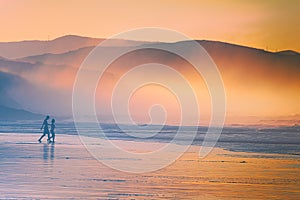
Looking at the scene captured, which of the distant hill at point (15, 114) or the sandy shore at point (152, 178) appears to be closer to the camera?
the sandy shore at point (152, 178)

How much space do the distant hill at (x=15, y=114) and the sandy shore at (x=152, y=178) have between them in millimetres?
65910

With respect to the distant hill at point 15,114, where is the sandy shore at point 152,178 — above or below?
below

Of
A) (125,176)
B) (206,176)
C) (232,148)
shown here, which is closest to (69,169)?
(125,176)

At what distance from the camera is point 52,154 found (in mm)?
34125

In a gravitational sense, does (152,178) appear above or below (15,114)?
below

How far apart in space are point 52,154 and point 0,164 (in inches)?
216

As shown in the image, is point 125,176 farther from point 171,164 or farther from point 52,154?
point 52,154

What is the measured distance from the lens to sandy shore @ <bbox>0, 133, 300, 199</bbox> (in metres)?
20.8

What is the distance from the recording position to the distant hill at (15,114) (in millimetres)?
99350

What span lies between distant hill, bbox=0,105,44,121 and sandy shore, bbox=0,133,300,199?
6591cm

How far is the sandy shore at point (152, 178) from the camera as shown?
819 inches

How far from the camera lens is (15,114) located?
105 m

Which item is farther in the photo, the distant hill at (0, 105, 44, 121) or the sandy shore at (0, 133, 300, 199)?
the distant hill at (0, 105, 44, 121)

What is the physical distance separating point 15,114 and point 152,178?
8160 cm
